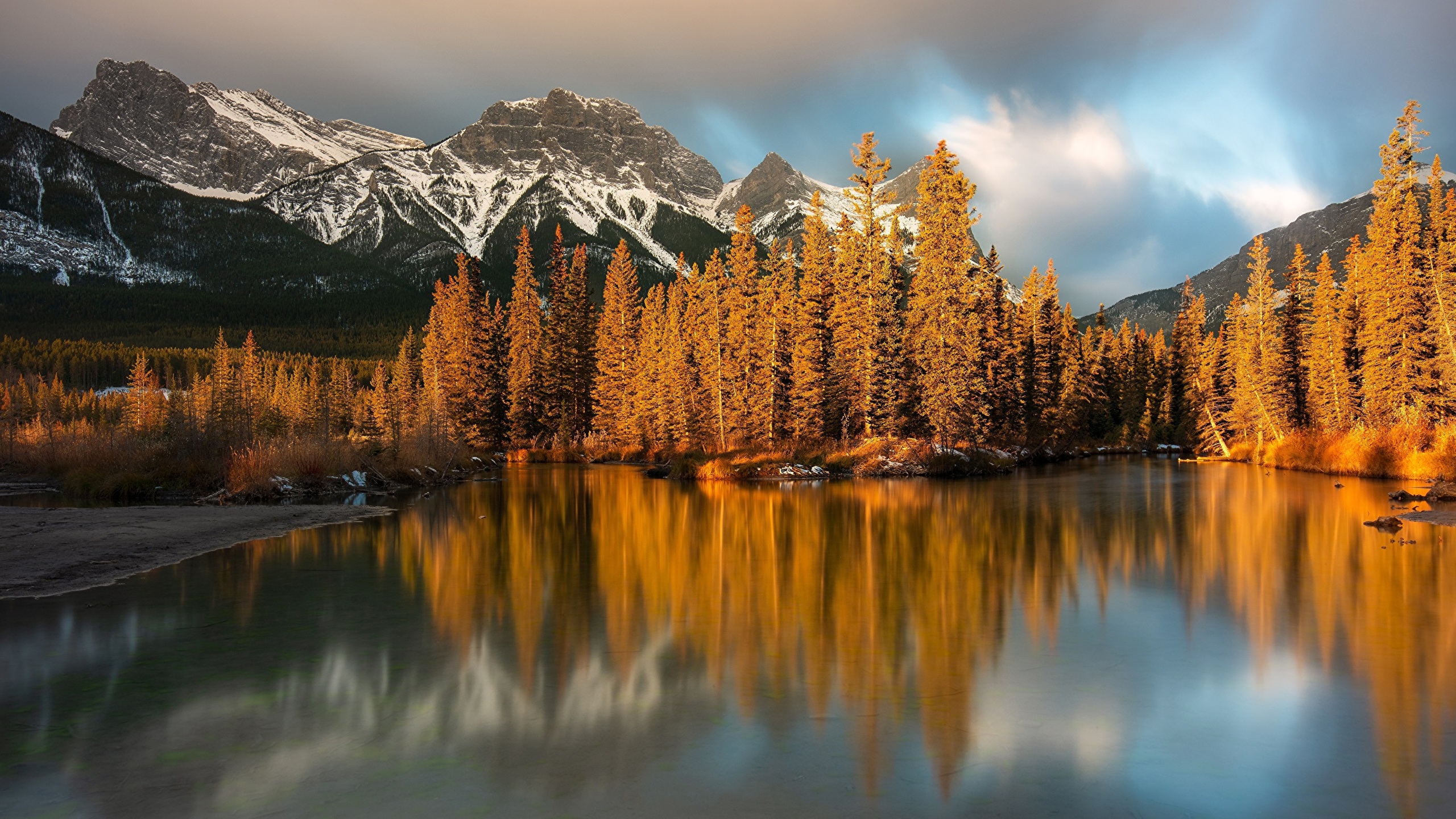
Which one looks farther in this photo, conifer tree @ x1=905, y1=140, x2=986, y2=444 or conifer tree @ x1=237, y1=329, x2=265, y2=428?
conifer tree @ x1=905, y1=140, x2=986, y2=444

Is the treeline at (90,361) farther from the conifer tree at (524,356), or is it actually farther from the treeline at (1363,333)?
the treeline at (1363,333)

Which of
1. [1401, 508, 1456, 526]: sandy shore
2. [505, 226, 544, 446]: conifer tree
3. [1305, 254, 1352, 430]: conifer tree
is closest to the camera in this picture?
[1401, 508, 1456, 526]: sandy shore

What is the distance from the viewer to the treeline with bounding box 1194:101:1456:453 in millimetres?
39719

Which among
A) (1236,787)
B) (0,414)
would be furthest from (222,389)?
(1236,787)

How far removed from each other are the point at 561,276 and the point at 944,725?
70.9 meters

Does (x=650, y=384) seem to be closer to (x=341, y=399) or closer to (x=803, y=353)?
(x=803, y=353)

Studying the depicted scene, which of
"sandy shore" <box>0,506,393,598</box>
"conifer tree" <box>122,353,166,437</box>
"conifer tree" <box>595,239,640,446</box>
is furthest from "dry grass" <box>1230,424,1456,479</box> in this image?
"conifer tree" <box>122,353,166,437</box>

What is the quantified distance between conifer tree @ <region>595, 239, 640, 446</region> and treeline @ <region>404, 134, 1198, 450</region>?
0.17 metres

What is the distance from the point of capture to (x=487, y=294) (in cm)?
7200

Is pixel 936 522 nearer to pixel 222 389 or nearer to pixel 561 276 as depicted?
pixel 561 276

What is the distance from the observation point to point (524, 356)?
68062 mm

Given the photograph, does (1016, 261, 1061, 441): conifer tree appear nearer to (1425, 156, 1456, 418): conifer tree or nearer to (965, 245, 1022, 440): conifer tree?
(965, 245, 1022, 440): conifer tree

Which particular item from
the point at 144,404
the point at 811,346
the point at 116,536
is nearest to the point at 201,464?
the point at 116,536

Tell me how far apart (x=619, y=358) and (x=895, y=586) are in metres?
54.7
